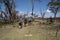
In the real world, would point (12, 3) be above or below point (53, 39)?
above

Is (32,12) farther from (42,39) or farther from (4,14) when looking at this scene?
(42,39)

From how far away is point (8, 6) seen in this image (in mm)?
21922

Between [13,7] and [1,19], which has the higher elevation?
[13,7]

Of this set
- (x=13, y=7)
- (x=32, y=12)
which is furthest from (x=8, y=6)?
(x=32, y=12)

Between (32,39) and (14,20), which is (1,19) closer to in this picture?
(14,20)

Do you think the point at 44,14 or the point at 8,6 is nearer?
the point at 8,6

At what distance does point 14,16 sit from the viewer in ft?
75.0

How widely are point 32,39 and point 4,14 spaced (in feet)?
46.3

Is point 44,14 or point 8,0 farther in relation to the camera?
point 44,14

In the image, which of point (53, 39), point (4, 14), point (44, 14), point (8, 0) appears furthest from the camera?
point (44, 14)

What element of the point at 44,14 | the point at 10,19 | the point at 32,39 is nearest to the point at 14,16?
the point at 10,19


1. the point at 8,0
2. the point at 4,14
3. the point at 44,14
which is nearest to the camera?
the point at 8,0

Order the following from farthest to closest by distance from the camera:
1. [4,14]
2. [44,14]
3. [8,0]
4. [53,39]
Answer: [44,14] → [4,14] → [8,0] → [53,39]

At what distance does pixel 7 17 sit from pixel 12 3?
2254 mm
